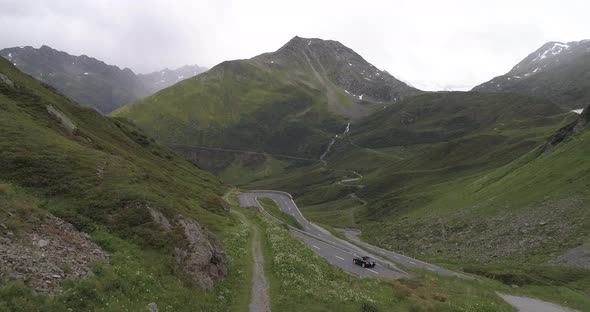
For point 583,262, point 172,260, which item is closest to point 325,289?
point 172,260

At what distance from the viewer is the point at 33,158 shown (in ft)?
106

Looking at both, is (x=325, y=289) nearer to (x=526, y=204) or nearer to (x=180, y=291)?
(x=180, y=291)

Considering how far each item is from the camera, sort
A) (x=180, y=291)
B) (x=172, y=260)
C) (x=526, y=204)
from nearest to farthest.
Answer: (x=180, y=291) → (x=172, y=260) → (x=526, y=204)

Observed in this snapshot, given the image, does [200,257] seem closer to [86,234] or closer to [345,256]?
[86,234]

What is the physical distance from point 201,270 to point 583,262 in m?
47.9

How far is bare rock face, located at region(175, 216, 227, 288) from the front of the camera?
90.9 ft

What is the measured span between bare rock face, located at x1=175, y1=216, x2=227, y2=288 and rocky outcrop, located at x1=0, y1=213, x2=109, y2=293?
5.70 metres

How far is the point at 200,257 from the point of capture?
96.4 ft

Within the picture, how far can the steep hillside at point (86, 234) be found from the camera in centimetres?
1850

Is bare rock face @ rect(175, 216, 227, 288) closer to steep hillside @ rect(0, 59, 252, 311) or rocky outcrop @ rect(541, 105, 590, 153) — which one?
steep hillside @ rect(0, 59, 252, 311)

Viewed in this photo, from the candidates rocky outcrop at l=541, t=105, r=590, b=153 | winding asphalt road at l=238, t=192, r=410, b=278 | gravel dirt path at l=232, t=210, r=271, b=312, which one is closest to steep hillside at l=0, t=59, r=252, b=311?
gravel dirt path at l=232, t=210, r=271, b=312

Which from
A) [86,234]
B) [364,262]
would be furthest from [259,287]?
[364,262]

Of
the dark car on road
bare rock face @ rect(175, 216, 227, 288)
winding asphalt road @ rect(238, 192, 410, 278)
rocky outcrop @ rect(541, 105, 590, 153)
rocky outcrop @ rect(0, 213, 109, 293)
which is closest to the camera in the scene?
rocky outcrop @ rect(0, 213, 109, 293)

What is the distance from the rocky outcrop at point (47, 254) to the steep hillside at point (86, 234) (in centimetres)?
5
